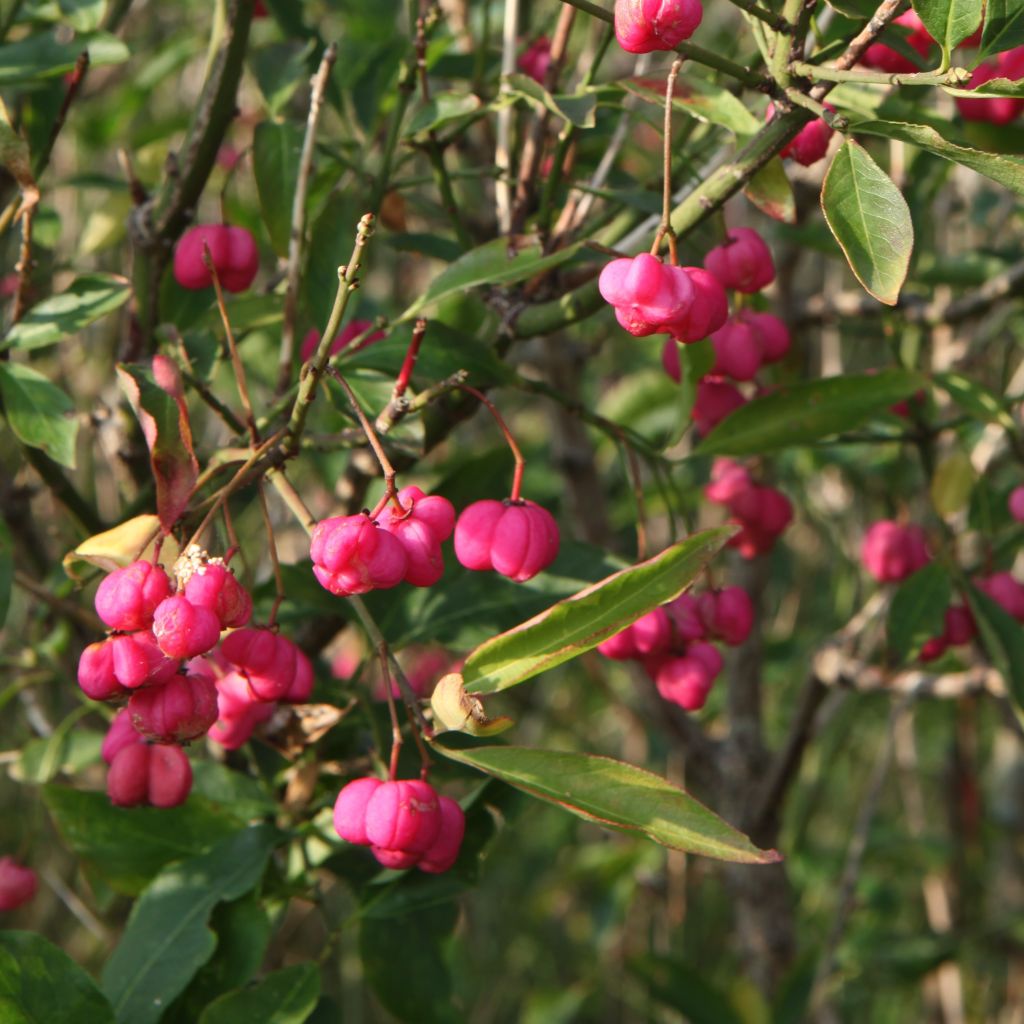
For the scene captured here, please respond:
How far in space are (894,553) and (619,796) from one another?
782 millimetres

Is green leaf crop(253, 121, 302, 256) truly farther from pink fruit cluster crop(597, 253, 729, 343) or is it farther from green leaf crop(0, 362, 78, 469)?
pink fruit cluster crop(597, 253, 729, 343)

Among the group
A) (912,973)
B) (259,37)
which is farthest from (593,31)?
(912,973)

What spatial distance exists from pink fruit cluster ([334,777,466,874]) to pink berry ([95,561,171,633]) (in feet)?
0.65

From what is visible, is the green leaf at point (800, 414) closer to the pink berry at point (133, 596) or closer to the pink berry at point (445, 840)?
the pink berry at point (445, 840)

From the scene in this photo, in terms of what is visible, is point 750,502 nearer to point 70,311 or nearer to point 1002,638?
point 1002,638

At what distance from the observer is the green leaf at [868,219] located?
79cm

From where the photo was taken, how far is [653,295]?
0.82m

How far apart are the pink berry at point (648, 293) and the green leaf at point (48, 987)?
575 millimetres

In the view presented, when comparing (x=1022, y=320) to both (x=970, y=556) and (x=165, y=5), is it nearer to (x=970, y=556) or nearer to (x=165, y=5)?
(x=970, y=556)

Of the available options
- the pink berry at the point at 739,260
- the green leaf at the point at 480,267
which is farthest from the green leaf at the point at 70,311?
the pink berry at the point at 739,260

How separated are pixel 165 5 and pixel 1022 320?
1.84 m

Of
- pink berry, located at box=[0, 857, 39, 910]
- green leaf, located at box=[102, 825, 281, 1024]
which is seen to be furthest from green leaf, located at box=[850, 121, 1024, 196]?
pink berry, located at box=[0, 857, 39, 910]

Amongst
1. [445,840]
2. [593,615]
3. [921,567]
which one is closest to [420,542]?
[593,615]

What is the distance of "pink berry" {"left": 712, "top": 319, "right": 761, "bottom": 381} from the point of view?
43.9 inches
